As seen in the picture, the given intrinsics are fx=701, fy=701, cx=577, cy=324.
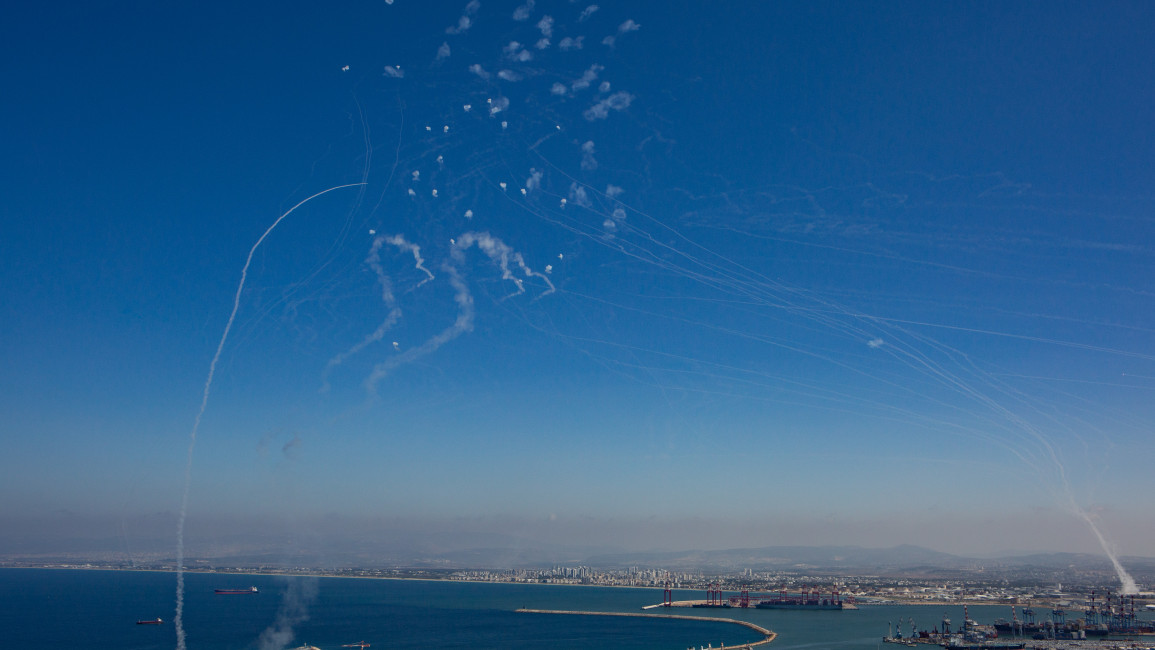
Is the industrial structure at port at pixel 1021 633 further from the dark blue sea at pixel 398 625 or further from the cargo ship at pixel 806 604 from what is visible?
the cargo ship at pixel 806 604

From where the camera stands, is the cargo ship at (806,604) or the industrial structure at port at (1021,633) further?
the cargo ship at (806,604)

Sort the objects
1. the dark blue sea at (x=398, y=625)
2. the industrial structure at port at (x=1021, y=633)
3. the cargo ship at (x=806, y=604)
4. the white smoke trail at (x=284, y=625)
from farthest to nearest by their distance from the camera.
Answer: the cargo ship at (x=806, y=604), the industrial structure at port at (x=1021, y=633), the dark blue sea at (x=398, y=625), the white smoke trail at (x=284, y=625)

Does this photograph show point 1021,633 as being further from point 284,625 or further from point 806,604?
point 284,625

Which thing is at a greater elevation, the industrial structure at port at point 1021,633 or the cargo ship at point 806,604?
the industrial structure at port at point 1021,633

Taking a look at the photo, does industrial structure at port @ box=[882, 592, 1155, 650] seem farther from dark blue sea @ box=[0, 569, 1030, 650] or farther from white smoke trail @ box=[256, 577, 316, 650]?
white smoke trail @ box=[256, 577, 316, 650]

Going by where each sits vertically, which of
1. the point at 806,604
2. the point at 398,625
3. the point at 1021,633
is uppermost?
the point at 1021,633

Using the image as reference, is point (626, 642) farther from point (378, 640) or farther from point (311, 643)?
point (311, 643)

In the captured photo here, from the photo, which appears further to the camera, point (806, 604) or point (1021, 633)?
point (806, 604)

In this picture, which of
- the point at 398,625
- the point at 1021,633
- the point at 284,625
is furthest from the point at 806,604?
the point at 284,625

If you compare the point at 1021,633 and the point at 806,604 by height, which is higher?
the point at 1021,633

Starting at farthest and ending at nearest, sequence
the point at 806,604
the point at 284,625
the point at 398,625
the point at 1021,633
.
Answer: the point at 806,604 → the point at 398,625 → the point at 284,625 → the point at 1021,633

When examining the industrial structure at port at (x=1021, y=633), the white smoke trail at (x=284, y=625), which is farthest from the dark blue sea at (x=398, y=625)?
the industrial structure at port at (x=1021, y=633)

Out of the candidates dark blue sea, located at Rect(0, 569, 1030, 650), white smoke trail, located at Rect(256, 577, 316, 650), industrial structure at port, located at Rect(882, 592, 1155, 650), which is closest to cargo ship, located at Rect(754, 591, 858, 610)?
dark blue sea, located at Rect(0, 569, 1030, 650)
